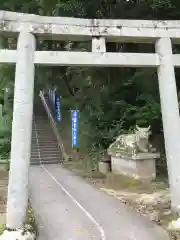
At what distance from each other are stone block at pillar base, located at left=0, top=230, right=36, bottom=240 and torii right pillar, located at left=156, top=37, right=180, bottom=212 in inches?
117

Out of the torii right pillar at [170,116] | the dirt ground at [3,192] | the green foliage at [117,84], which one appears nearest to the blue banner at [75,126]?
the green foliage at [117,84]

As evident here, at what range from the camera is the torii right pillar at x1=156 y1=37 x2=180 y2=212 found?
6.27 metres

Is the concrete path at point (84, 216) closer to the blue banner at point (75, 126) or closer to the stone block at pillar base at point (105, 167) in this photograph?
the stone block at pillar base at point (105, 167)

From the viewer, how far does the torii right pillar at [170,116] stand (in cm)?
627

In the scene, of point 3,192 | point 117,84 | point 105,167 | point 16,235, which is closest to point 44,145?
point 117,84

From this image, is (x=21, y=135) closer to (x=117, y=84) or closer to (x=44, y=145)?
(x=117, y=84)

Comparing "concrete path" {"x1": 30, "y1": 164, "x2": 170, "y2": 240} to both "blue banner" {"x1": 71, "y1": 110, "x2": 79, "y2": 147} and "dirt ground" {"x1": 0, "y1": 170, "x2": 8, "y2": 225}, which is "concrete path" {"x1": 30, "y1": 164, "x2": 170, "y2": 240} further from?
"blue banner" {"x1": 71, "y1": 110, "x2": 79, "y2": 147}

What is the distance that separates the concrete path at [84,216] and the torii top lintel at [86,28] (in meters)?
3.81

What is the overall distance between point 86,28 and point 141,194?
485 centimetres

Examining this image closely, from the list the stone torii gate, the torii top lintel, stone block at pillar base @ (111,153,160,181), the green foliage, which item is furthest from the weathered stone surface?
the green foliage

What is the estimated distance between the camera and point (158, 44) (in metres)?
6.59

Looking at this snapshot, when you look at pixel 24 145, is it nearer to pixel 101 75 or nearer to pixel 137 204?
pixel 137 204

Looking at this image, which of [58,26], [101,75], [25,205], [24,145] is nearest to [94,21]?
[58,26]

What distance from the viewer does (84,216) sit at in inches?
263
